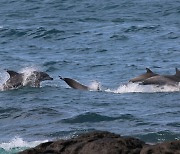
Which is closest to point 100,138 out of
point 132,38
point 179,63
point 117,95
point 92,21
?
point 117,95

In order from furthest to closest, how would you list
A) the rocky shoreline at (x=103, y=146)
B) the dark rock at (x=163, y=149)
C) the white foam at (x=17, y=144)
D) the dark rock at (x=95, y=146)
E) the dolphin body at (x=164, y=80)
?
1. the dolphin body at (x=164, y=80)
2. the white foam at (x=17, y=144)
3. the dark rock at (x=95, y=146)
4. the rocky shoreline at (x=103, y=146)
5. the dark rock at (x=163, y=149)

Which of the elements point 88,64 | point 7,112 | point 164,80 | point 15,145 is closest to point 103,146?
point 15,145

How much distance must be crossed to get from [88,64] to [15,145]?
1701 centimetres

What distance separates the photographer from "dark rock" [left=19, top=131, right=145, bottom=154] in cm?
1149

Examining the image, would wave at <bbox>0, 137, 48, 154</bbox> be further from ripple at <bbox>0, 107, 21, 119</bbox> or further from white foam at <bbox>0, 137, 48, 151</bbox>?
ripple at <bbox>0, 107, 21, 119</bbox>

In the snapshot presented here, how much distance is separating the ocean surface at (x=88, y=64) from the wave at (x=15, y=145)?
2 cm

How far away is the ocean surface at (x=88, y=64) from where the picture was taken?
19.2 m

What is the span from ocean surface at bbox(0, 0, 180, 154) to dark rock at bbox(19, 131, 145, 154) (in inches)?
147

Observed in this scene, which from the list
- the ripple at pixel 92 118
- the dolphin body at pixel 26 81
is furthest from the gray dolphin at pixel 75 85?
the ripple at pixel 92 118

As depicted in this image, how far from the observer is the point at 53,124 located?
19547 millimetres

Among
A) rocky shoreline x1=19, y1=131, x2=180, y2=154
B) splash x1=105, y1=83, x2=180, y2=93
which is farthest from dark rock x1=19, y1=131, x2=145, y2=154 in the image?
splash x1=105, y1=83, x2=180, y2=93

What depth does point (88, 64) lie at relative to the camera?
33.4 meters

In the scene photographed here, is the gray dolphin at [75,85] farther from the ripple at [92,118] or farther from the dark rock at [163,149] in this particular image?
the dark rock at [163,149]

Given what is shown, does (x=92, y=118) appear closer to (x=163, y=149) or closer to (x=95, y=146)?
(x=95, y=146)
